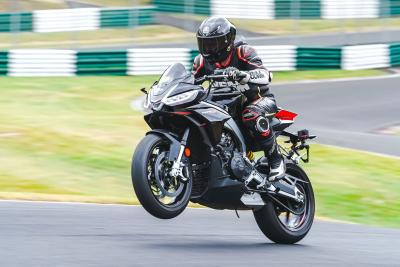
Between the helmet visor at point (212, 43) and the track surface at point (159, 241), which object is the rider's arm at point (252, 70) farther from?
the track surface at point (159, 241)

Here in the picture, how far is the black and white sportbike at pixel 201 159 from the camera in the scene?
7.50 metres

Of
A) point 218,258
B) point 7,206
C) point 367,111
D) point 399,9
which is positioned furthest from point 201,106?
point 399,9

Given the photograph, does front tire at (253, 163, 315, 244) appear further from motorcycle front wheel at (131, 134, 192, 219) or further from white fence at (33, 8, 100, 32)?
white fence at (33, 8, 100, 32)

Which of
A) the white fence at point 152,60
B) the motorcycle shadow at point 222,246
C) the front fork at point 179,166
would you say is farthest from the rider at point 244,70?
Answer: the white fence at point 152,60

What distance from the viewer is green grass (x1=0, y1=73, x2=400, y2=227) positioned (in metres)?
13.0

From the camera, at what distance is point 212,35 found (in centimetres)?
819

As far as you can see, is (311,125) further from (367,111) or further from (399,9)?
(399,9)

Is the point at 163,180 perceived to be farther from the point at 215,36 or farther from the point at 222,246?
the point at 215,36

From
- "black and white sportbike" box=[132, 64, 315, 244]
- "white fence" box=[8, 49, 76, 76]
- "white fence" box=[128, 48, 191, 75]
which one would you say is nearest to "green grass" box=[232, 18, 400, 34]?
"white fence" box=[128, 48, 191, 75]

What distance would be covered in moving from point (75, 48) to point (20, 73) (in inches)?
196

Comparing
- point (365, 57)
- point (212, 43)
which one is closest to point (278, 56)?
point (365, 57)

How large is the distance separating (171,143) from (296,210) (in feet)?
6.93

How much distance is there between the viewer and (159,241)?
815cm

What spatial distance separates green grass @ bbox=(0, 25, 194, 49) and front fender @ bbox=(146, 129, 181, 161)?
22801 mm
